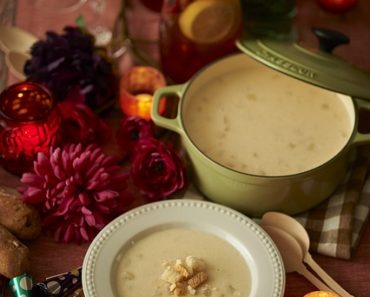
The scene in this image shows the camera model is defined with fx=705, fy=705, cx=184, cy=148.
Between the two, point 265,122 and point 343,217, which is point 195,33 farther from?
point 343,217

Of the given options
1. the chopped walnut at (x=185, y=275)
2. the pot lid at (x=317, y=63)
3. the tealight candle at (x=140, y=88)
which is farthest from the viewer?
the tealight candle at (x=140, y=88)

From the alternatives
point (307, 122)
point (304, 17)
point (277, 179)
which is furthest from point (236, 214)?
point (304, 17)

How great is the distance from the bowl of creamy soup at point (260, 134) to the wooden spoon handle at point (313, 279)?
0.27ft

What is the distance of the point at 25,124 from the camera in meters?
0.89

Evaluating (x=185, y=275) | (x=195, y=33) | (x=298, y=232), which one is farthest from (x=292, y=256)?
(x=195, y=33)

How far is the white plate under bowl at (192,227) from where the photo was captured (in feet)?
2.53

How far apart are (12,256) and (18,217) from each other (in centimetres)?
6

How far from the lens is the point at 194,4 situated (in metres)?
0.98

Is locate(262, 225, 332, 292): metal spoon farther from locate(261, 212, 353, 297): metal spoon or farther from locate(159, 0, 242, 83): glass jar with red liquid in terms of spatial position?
locate(159, 0, 242, 83): glass jar with red liquid

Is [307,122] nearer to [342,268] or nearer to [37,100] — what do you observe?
[342,268]

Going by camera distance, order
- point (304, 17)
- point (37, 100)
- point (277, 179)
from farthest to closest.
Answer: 1. point (304, 17)
2. point (37, 100)
3. point (277, 179)

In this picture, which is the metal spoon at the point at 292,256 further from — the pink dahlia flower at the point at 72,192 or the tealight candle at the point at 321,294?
the pink dahlia flower at the point at 72,192

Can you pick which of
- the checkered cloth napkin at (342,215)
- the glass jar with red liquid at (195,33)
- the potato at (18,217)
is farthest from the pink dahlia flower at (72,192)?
the glass jar with red liquid at (195,33)

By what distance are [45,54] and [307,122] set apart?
0.37 metres
